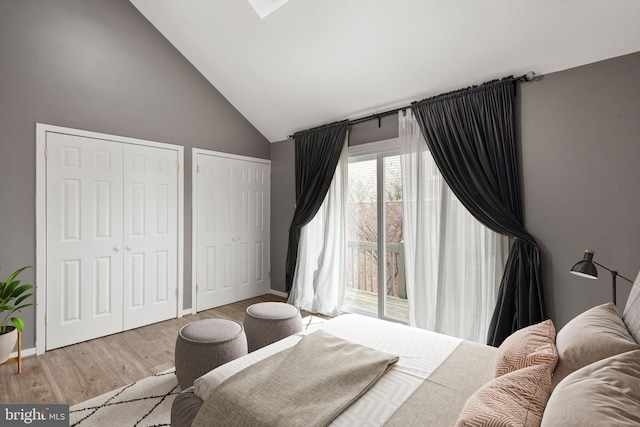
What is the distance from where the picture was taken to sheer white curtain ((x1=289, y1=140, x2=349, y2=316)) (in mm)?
3648

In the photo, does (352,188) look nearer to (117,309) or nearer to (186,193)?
(186,193)

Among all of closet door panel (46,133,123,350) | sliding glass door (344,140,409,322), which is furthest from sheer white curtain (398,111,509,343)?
closet door panel (46,133,123,350)

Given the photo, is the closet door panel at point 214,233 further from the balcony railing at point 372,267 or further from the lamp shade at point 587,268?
the lamp shade at point 587,268

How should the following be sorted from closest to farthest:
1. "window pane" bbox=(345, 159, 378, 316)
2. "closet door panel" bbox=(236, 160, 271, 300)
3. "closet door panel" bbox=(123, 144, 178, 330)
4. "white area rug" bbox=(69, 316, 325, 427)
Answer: "white area rug" bbox=(69, 316, 325, 427)
"closet door panel" bbox=(123, 144, 178, 330)
"window pane" bbox=(345, 159, 378, 316)
"closet door panel" bbox=(236, 160, 271, 300)

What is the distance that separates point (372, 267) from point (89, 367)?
9.08ft

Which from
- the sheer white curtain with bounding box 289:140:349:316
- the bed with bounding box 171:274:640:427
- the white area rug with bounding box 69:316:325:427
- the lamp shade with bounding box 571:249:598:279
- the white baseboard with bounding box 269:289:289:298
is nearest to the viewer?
the bed with bounding box 171:274:640:427

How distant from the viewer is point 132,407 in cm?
196

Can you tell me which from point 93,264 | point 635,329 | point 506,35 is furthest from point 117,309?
point 506,35

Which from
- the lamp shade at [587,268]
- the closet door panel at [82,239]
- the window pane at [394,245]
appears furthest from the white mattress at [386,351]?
the closet door panel at [82,239]

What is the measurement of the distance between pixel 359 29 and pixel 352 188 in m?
1.66

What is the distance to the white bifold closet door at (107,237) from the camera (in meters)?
2.80

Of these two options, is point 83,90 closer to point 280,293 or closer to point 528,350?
point 280,293

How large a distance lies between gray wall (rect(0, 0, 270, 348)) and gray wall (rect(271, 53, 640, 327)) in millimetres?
3426

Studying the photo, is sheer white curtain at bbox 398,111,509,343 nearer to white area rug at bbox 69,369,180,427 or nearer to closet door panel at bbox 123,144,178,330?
white area rug at bbox 69,369,180,427
